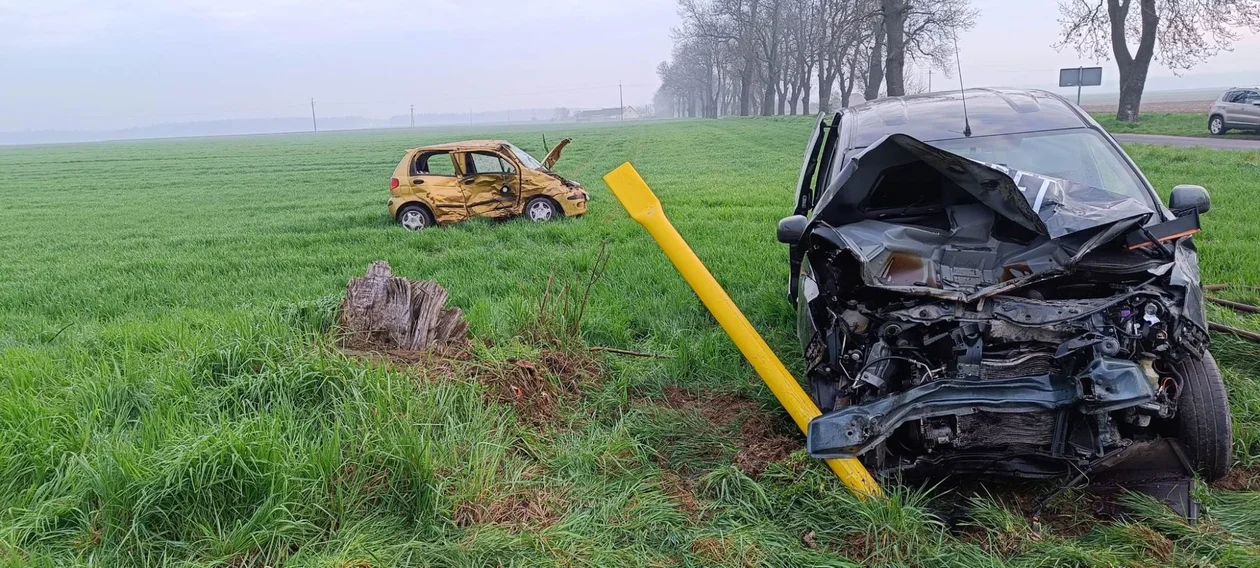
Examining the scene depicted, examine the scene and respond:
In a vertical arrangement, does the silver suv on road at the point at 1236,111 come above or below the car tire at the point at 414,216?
above

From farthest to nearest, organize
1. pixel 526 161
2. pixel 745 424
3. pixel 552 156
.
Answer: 1. pixel 552 156
2. pixel 526 161
3. pixel 745 424

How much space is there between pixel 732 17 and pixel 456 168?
5891 centimetres

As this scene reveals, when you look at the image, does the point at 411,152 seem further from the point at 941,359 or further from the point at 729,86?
the point at 729,86

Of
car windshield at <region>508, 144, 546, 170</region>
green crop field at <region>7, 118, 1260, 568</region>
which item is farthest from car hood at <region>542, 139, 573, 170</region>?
green crop field at <region>7, 118, 1260, 568</region>

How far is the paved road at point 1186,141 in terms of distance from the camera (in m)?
17.5

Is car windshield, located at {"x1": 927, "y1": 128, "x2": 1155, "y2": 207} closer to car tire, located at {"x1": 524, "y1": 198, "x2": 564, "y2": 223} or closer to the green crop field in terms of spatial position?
the green crop field

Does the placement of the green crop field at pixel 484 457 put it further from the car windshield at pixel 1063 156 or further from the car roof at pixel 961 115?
the car roof at pixel 961 115

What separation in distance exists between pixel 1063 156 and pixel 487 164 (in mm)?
8949

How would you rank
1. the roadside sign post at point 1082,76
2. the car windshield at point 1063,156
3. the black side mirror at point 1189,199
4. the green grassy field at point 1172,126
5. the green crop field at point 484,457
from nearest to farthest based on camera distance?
the green crop field at point 484,457 → the black side mirror at point 1189,199 → the car windshield at point 1063,156 → the green grassy field at point 1172,126 → the roadside sign post at point 1082,76

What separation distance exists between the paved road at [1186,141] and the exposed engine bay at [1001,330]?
1747 cm

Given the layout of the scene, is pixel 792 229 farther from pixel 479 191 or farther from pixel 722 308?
pixel 479 191

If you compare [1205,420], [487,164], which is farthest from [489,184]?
[1205,420]

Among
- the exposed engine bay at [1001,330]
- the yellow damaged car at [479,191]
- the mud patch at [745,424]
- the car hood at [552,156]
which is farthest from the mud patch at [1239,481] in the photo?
the car hood at [552,156]

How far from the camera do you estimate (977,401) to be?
9.48 ft
